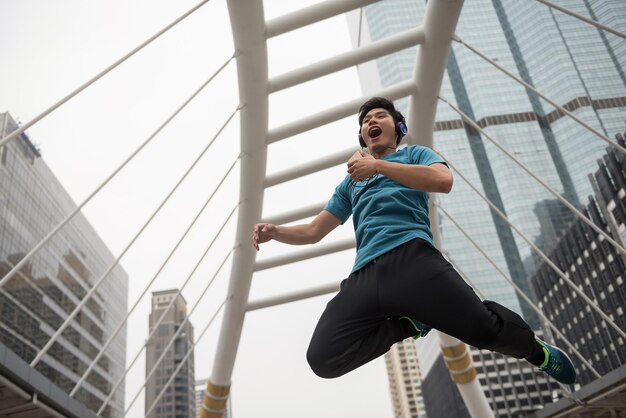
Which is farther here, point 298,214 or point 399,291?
point 298,214

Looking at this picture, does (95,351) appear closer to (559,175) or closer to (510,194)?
(510,194)

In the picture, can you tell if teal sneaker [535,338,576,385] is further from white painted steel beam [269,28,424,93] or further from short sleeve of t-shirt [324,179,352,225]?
white painted steel beam [269,28,424,93]

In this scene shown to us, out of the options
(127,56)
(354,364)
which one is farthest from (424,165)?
(127,56)

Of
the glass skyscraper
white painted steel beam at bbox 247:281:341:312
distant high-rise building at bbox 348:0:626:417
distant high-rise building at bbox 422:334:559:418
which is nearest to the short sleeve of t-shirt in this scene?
white painted steel beam at bbox 247:281:341:312

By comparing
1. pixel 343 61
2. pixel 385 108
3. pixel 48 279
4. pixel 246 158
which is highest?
pixel 48 279

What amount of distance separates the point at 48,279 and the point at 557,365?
2025 inches

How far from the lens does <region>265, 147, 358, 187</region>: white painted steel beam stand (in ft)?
24.5

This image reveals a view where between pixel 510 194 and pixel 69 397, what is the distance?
107 m

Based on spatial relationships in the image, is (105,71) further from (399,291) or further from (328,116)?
(399,291)

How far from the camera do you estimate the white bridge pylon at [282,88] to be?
5793mm

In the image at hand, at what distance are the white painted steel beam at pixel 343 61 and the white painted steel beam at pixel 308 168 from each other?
4.56 feet

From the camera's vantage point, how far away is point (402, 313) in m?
2.22

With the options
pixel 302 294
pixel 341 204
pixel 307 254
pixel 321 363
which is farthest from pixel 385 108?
pixel 302 294

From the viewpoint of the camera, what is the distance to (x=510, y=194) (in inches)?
4112
